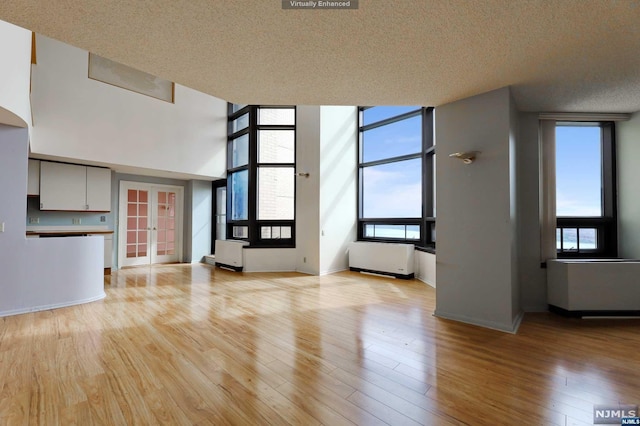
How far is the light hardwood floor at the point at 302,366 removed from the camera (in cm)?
161

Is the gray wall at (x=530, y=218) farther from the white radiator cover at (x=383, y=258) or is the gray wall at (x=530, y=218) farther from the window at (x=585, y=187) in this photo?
the white radiator cover at (x=383, y=258)

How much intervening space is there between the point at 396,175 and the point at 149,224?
6.04m

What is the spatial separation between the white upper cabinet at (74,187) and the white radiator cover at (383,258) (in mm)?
5308

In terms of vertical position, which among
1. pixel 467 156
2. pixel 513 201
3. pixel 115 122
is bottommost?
pixel 513 201

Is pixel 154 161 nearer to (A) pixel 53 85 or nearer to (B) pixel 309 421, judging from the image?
(A) pixel 53 85

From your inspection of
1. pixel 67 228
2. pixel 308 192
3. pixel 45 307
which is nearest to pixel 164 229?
pixel 67 228

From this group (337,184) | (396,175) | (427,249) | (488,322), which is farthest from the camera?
(337,184)

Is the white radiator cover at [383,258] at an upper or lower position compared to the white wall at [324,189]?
lower

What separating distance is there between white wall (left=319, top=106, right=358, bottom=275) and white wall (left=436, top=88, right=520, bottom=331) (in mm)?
2844

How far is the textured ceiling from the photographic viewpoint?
167cm

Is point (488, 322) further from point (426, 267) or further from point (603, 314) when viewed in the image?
point (426, 267)

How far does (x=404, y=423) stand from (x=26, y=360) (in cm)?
285

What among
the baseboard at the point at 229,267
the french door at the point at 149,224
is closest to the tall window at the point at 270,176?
the baseboard at the point at 229,267

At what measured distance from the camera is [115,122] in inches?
213
